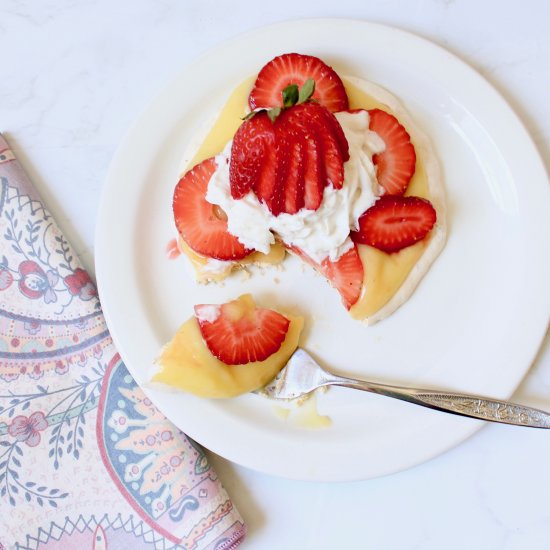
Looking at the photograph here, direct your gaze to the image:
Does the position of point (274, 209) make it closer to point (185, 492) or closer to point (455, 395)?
point (455, 395)

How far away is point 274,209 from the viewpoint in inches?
64.2

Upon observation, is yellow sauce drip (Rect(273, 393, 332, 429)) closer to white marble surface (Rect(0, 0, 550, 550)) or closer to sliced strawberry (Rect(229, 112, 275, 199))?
white marble surface (Rect(0, 0, 550, 550))

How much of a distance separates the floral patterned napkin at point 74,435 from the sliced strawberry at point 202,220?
341 millimetres

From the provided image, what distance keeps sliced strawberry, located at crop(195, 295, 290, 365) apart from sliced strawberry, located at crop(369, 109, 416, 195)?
0.44m

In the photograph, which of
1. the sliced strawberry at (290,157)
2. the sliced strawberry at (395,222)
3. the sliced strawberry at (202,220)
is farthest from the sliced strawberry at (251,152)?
the sliced strawberry at (395,222)

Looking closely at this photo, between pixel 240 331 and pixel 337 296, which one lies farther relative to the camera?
pixel 337 296

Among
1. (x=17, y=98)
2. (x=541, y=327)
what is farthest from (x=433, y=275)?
(x=17, y=98)

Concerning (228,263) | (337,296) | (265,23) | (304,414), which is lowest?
(304,414)

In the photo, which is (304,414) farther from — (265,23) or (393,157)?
(265,23)

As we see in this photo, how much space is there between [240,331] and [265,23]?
923 mm

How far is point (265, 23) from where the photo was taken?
2.00m

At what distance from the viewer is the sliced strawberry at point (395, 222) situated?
1.71m

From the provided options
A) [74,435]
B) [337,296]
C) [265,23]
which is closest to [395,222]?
[337,296]

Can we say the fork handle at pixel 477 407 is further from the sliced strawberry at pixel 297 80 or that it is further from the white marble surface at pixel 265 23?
the sliced strawberry at pixel 297 80
